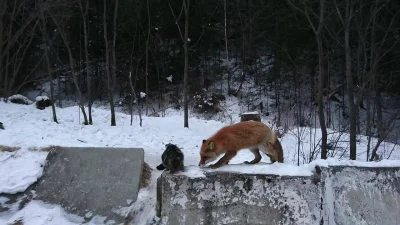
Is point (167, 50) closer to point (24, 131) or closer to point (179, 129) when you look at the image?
point (179, 129)

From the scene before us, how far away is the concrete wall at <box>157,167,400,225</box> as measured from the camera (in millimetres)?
4688

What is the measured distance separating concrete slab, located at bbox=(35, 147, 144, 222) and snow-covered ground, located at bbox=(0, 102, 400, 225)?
0.46ft

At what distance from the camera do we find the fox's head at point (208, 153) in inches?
197

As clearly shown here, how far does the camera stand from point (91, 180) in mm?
5781

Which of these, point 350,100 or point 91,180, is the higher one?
point 350,100

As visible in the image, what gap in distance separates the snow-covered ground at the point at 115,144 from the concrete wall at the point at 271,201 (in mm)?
159

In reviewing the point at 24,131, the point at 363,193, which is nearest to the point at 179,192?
the point at 363,193

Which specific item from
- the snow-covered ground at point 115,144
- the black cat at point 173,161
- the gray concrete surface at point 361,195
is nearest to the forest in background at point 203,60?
the snow-covered ground at point 115,144

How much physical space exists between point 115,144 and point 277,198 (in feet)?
25.2

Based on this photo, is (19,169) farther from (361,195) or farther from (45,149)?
(361,195)

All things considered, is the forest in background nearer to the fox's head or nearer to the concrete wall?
the fox's head

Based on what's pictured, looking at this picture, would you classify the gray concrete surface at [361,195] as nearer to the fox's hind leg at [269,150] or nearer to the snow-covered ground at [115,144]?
the snow-covered ground at [115,144]

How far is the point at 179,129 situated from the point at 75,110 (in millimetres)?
5266

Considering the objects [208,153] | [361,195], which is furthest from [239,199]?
[361,195]
